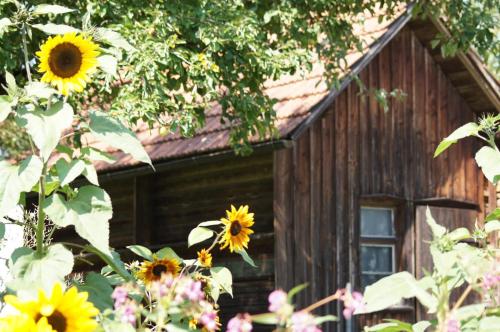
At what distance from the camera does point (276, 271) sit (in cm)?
1130

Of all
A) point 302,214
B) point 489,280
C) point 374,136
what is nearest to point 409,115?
point 374,136

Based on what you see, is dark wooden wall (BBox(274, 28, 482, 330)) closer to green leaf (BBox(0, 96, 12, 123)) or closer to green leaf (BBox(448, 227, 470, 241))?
green leaf (BBox(448, 227, 470, 241))

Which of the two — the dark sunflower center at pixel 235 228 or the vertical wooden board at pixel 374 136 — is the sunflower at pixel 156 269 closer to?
the dark sunflower center at pixel 235 228

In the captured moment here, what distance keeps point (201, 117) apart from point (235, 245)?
5416 millimetres

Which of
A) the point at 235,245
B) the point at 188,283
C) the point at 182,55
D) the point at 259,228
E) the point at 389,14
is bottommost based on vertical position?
the point at 188,283

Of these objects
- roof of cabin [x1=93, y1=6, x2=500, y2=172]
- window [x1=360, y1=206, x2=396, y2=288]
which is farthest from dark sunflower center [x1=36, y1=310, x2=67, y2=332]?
window [x1=360, y1=206, x2=396, y2=288]

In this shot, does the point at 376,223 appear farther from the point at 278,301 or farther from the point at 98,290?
the point at 278,301

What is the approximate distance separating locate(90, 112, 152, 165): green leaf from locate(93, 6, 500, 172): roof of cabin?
25.3ft

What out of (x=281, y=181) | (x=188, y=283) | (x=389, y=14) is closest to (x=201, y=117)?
(x=281, y=181)

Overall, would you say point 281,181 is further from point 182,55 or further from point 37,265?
point 37,265

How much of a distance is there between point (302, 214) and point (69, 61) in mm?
8706

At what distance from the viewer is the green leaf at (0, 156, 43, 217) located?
271 centimetres

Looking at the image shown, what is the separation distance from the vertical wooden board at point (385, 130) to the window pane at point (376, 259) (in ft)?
2.26

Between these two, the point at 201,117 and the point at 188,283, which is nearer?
the point at 188,283
